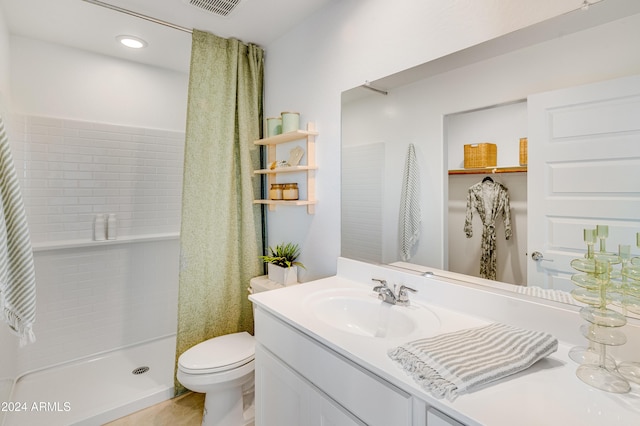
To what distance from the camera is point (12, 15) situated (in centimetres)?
185

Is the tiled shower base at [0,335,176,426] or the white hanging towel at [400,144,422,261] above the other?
the white hanging towel at [400,144,422,261]

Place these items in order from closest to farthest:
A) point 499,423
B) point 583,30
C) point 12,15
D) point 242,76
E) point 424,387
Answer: point 499,423 < point 424,387 < point 583,30 < point 12,15 < point 242,76

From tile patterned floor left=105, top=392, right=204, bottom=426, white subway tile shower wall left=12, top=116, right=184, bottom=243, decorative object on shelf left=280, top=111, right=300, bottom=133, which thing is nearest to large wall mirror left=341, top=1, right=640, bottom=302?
decorative object on shelf left=280, top=111, right=300, bottom=133

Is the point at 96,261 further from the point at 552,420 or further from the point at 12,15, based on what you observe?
the point at 552,420

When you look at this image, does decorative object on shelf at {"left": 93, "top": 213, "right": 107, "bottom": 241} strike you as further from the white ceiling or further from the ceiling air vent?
the ceiling air vent

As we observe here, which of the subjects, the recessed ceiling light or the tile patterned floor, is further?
the recessed ceiling light

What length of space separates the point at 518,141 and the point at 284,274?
54.7 inches

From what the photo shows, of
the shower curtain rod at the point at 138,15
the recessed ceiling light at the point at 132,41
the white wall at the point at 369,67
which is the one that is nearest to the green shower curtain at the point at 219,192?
the shower curtain rod at the point at 138,15

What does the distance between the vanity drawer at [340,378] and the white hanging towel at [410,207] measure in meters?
0.61

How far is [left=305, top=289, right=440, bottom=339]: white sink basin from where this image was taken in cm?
120

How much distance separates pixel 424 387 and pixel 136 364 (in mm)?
2421

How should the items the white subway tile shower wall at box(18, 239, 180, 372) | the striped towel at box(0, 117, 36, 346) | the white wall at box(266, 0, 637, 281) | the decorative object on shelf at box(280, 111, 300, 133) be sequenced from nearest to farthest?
1. the striped towel at box(0, 117, 36, 346)
2. the white wall at box(266, 0, 637, 281)
3. the decorative object on shelf at box(280, 111, 300, 133)
4. the white subway tile shower wall at box(18, 239, 180, 372)

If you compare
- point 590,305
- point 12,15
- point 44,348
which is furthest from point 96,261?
point 590,305

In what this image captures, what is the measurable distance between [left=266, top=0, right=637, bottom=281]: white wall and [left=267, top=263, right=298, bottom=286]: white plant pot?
0.08m
